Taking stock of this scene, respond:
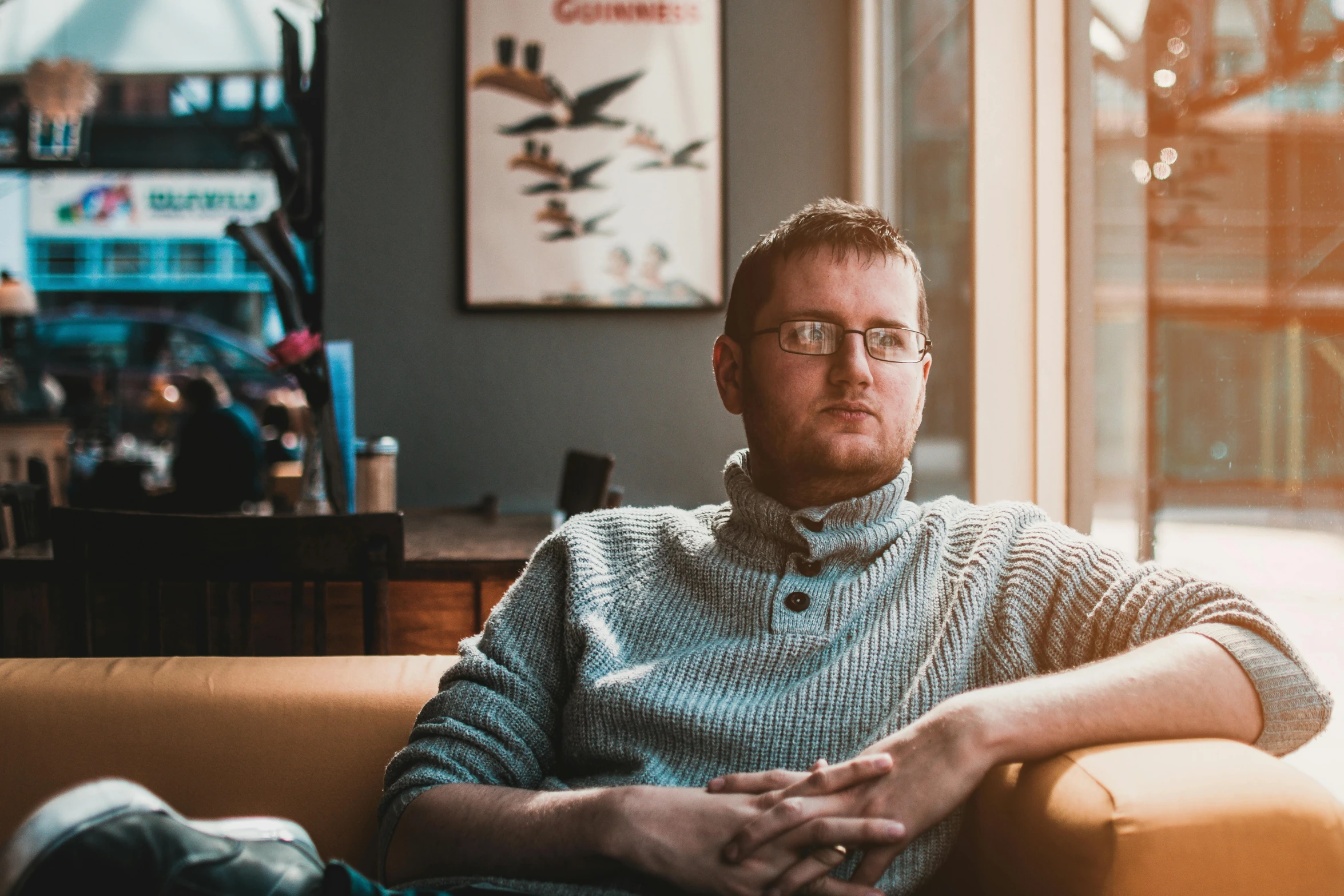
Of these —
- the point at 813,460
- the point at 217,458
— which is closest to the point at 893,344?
the point at 813,460

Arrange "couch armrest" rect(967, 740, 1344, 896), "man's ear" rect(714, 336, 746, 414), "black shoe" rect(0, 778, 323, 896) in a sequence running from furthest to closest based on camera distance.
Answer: "man's ear" rect(714, 336, 746, 414), "couch armrest" rect(967, 740, 1344, 896), "black shoe" rect(0, 778, 323, 896)

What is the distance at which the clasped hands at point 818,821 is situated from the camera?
90cm

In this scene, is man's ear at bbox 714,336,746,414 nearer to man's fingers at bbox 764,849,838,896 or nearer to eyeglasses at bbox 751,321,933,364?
eyeglasses at bbox 751,321,933,364

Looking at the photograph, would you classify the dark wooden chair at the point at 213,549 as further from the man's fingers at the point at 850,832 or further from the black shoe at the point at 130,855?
the man's fingers at the point at 850,832

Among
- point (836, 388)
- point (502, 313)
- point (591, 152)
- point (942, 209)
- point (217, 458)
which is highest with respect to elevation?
point (591, 152)

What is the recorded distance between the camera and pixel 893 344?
120 cm

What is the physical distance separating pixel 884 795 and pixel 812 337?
0.53 metres

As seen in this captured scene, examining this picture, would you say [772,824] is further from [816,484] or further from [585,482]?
[585,482]

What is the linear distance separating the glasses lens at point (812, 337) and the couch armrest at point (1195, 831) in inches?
21.3

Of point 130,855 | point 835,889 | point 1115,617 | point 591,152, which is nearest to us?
point 130,855

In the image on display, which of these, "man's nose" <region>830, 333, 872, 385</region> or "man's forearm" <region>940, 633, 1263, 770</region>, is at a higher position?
"man's nose" <region>830, 333, 872, 385</region>

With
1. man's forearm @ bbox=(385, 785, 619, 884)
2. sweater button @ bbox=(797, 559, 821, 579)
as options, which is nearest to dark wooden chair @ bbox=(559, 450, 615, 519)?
sweater button @ bbox=(797, 559, 821, 579)

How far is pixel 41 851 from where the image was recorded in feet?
2.22

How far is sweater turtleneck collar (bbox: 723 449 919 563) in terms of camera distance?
3.84 ft
